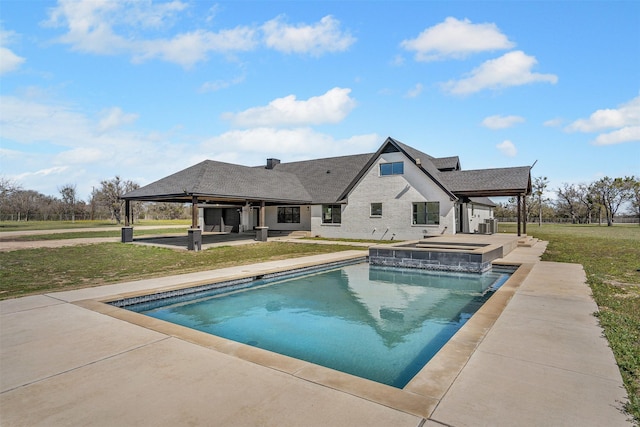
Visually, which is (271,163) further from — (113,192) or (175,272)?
(113,192)

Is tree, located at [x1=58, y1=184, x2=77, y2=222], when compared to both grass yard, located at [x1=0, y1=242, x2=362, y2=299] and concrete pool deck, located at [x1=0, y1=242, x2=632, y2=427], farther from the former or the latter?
concrete pool deck, located at [x1=0, y1=242, x2=632, y2=427]

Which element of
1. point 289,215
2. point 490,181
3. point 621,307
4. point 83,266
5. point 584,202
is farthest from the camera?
point 584,202

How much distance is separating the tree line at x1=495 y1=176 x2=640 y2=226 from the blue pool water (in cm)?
5683

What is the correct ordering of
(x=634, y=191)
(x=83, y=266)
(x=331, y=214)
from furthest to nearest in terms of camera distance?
(x=634, y=191) → (x=331, y=214) → (x=83, y=266)

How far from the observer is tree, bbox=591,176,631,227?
55.9m

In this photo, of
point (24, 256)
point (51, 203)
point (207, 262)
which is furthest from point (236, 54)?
point (51, 203)

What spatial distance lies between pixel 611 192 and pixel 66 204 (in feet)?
311

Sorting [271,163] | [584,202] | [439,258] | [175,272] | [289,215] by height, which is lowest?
[175,272]

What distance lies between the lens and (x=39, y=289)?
8.24m

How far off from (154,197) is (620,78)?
24.3 meters

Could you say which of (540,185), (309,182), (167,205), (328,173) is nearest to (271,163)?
(309,182)

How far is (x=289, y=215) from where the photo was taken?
100 feet

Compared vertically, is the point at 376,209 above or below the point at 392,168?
below

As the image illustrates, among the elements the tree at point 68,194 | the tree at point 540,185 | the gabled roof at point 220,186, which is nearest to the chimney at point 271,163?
the gabled roof at point 220,186
